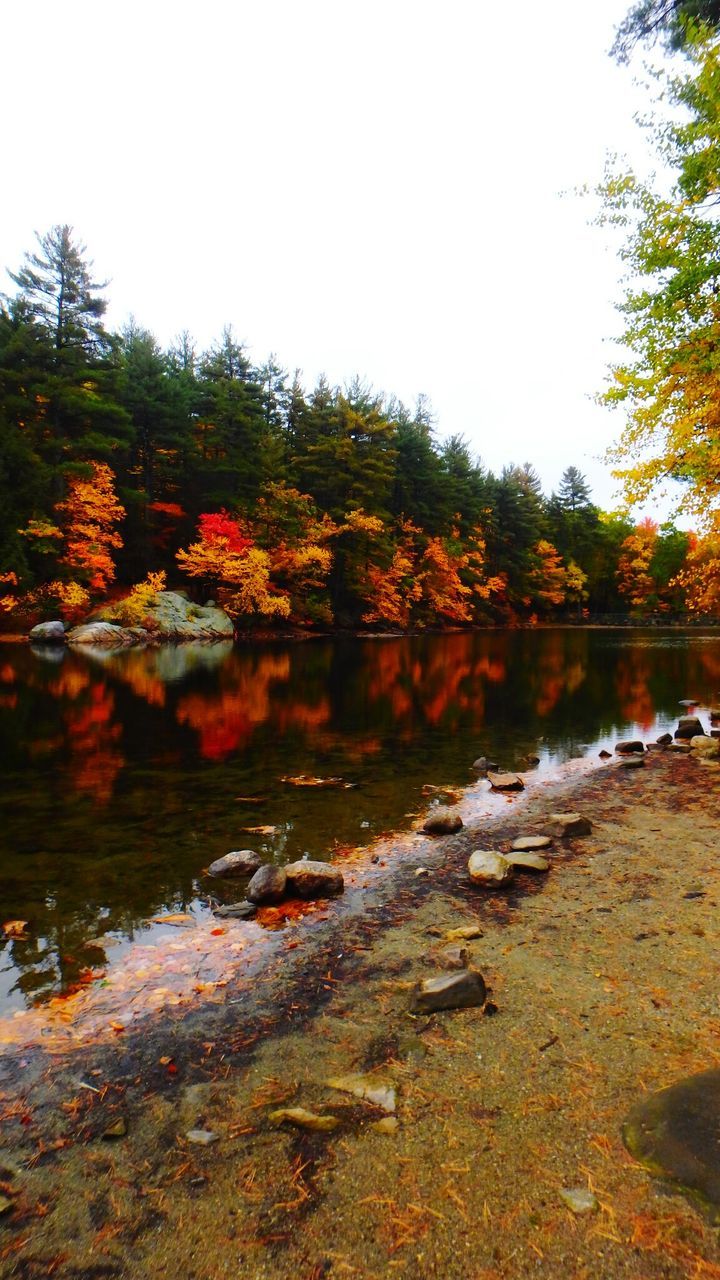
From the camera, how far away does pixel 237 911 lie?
5.75m

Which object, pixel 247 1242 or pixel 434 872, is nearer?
pixel 247 1242

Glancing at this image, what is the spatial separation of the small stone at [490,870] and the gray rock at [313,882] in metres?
1.30

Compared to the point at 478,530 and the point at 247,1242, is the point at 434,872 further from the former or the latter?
the point at 478,530

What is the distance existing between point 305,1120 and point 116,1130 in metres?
0.92

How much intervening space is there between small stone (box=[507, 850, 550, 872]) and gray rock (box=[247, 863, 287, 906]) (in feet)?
7.37

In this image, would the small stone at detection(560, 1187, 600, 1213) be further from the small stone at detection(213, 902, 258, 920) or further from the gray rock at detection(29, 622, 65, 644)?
the gray rock at detection(29, 622, 65, 644)

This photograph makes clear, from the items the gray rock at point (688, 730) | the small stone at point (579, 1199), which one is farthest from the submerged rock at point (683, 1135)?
the gray rock at point (688, 730)

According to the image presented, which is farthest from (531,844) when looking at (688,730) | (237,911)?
(688,730)

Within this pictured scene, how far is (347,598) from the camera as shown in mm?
54281

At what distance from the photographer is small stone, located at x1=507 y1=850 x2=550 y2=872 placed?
6.13 m

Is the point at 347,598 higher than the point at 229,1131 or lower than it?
higher

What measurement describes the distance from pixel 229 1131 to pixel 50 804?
729cm

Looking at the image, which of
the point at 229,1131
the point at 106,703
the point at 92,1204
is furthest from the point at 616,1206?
the point at 106,703

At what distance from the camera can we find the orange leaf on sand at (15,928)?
5.37 meters
